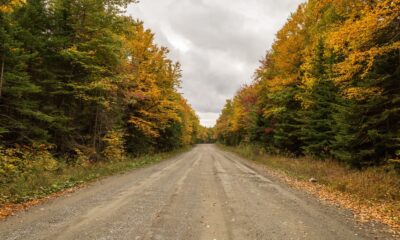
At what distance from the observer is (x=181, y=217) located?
6523 millimetres

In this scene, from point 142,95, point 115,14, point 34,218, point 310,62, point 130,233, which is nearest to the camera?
point 130,233

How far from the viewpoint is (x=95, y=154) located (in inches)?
653

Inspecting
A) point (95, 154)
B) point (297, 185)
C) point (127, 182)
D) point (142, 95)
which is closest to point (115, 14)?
point (142, 95)

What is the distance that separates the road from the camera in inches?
213

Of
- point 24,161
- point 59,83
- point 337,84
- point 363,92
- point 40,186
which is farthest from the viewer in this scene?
point 59,83

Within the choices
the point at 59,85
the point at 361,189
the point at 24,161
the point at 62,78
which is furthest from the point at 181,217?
the point at 62,78

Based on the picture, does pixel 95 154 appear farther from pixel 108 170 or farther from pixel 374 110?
pixel 374 110

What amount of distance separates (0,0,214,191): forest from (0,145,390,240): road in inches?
146

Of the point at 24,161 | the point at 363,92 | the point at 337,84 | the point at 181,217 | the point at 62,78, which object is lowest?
the point at 181,217

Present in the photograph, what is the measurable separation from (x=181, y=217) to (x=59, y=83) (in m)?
10.8

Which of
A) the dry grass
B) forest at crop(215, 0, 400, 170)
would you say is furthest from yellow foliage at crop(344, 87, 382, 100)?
the dry grass

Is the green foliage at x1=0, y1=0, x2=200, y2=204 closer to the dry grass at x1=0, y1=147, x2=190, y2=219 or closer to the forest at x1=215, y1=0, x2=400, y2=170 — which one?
the dry grass at x1=0, y1=147, x2=190, y2=219

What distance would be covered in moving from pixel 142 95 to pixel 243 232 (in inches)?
687

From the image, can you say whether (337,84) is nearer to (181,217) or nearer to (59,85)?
(181,217)
